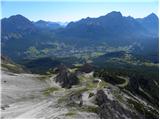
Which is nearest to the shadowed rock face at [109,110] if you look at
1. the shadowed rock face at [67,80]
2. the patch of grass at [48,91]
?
the patch of grass at [48,91]

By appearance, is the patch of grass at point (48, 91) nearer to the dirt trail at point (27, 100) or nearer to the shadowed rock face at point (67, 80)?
Answer: the dirt trail at point (27, 100)

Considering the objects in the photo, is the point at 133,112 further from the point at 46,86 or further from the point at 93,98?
the point at 46,86

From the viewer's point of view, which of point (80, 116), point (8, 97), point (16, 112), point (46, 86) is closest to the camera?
point (80, 116)

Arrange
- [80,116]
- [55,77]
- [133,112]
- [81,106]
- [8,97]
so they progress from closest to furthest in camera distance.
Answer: [80,116] < [81,106] < [133,112] < [8,97] < [55,77]

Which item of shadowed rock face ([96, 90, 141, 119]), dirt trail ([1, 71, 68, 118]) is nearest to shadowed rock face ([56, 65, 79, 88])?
dirt trail ([1, 71, 68, 118])

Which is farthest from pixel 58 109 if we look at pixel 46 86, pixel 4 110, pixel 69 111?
pixel 46 86

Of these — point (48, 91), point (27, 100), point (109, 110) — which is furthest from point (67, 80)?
point (109, 110)

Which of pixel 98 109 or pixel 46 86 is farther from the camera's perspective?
pixel 46 86

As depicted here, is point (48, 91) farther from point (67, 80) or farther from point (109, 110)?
point (109, 110)
